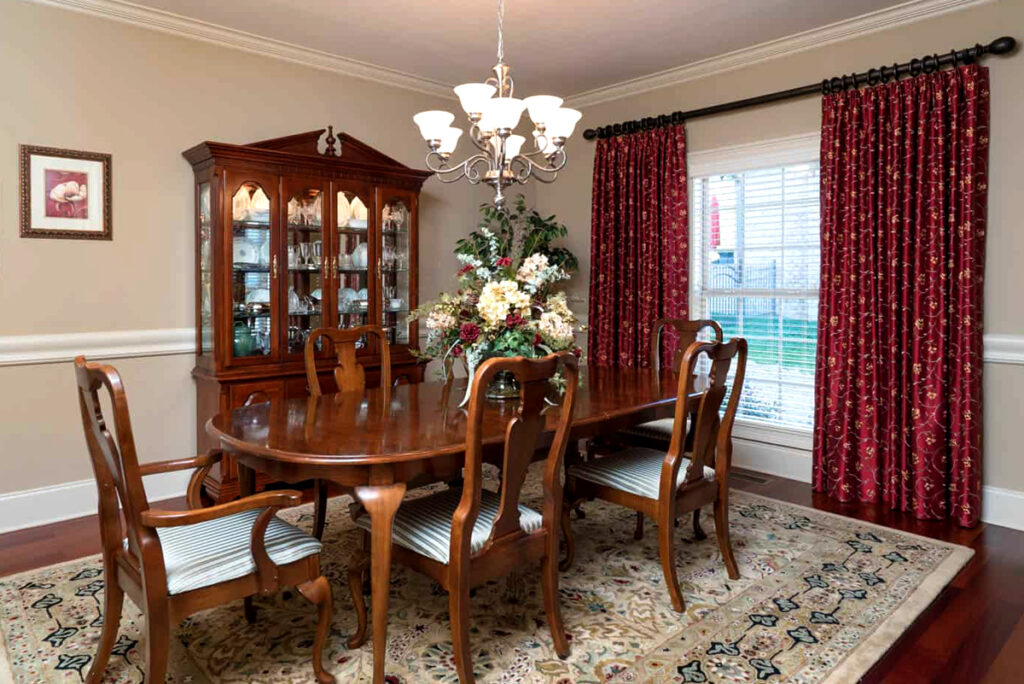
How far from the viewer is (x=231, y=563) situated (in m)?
1.84

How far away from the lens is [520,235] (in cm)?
552

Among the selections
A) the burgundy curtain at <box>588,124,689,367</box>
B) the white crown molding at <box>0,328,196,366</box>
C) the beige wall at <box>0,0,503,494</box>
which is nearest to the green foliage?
the burgundy curtain at <box>588,124,689,367</box>

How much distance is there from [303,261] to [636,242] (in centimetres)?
235

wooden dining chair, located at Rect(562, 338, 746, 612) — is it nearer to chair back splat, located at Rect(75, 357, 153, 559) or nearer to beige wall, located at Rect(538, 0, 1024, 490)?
chair back splat, located at Rect(75, 357, 153, 559)

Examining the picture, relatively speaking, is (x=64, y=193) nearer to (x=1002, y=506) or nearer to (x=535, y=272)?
(x=535, y=272)

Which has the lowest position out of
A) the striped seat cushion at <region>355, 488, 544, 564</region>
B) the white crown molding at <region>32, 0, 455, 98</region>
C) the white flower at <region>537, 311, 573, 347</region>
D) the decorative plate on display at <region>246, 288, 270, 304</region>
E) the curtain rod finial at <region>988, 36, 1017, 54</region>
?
the striped seat cushion at <region>355, 488, 544, 564</region>

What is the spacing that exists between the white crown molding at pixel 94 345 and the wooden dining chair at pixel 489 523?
2.23m

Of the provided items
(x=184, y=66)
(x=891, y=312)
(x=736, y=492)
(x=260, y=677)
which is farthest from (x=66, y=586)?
(x=891, y=312)

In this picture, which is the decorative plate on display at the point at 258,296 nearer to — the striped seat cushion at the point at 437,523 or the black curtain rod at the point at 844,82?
the striped seat cushion at the point at 437,523

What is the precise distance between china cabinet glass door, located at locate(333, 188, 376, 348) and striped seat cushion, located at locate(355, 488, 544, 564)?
2131 mm

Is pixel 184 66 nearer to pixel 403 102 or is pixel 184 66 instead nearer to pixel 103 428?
pixel 403 102

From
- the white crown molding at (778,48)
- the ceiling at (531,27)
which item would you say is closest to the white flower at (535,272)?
the ceiling at (531,27)

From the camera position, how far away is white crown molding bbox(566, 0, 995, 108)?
11.7 feet

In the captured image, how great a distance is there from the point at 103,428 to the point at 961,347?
12.4 ft
